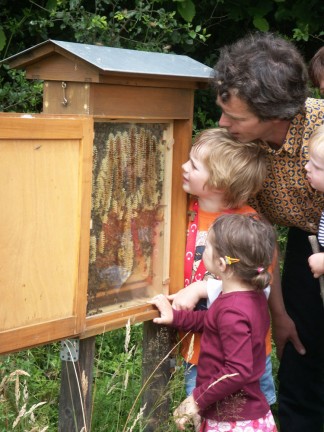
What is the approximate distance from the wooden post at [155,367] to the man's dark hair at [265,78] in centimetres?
108

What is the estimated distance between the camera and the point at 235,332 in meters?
3.32

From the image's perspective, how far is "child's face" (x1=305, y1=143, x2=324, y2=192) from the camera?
337 cm

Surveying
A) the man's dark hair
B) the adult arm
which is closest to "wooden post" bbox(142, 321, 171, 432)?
the adult arm

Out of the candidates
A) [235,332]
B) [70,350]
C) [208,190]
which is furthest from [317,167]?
[70,350]

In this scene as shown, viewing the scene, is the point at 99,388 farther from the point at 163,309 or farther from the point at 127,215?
the point at 127,215

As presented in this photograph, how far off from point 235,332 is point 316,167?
75cm

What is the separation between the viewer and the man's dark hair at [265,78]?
340cm

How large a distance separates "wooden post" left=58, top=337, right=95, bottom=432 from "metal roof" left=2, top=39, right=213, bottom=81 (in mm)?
1097

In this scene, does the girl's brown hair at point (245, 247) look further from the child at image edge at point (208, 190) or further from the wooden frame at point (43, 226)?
the wooden frame at point (43, 226)

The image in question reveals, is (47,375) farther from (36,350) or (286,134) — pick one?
(286,134)

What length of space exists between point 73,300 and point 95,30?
308 cm

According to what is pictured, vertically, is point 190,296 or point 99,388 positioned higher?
point 190,296

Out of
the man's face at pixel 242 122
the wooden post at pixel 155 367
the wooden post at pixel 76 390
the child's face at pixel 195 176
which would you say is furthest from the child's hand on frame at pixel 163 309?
the man's face at pixel 242 122

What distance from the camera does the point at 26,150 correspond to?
290 centimetres
